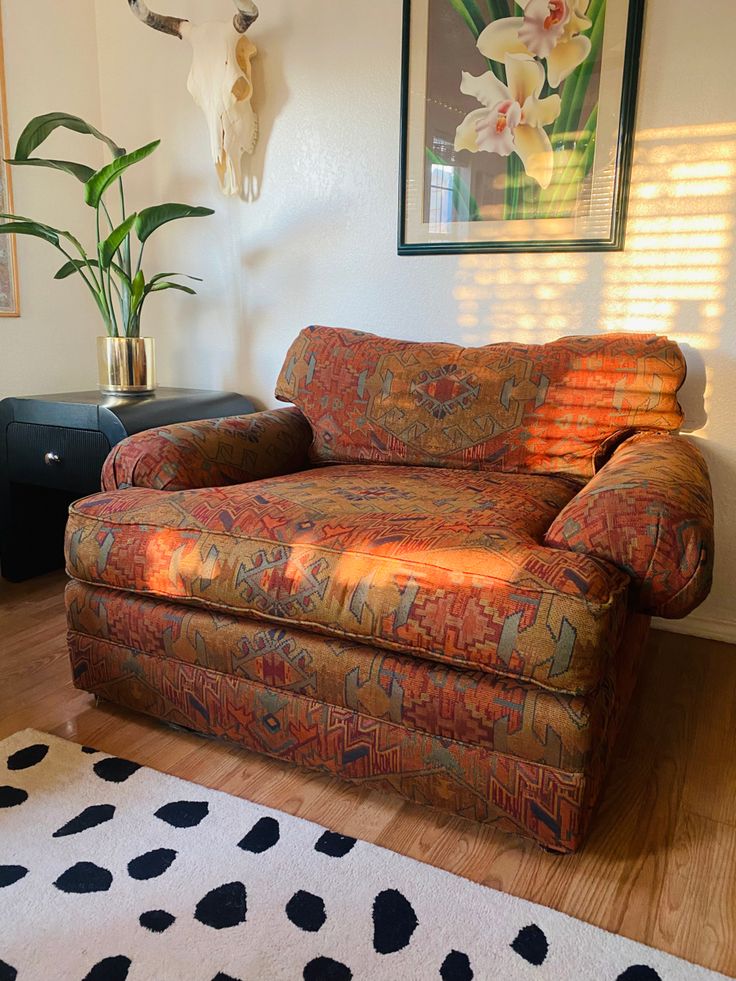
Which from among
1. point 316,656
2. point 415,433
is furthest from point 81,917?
point 415,433

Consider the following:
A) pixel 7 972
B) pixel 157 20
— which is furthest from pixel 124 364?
pixel 7 972

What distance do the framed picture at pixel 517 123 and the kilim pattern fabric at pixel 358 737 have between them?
119 centimetres

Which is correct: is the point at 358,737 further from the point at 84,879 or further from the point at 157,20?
the point at 157,20

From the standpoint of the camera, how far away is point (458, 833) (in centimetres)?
124

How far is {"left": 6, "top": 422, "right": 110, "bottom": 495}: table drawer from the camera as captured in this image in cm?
208

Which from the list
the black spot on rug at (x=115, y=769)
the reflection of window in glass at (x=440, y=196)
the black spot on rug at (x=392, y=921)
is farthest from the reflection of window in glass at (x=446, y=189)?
the black spot on rug at (x=392, y=921)

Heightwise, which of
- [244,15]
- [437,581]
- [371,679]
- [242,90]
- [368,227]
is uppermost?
[244,15]

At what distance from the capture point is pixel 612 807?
4.30 ft

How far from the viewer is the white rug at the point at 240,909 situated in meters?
0.97

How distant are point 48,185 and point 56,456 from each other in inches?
41.1

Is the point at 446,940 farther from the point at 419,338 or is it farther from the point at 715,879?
the point at 419,338

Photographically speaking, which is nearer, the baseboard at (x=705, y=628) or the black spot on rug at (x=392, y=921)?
the black spot on rug at (x=392, y=921)

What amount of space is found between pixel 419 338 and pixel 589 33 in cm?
93

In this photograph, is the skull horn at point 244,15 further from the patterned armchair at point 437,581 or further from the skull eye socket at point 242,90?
the patterned armchair at point 437,581
